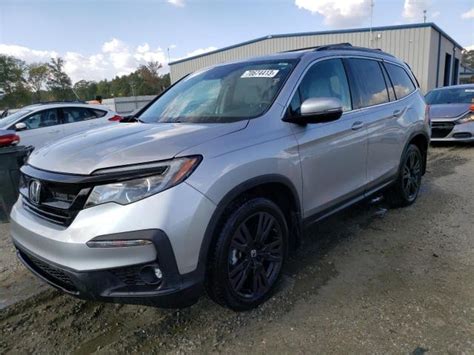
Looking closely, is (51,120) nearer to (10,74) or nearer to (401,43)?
(401,43)

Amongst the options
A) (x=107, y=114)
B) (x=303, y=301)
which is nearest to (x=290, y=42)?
(x=107, y=114)

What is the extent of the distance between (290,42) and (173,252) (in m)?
25.7

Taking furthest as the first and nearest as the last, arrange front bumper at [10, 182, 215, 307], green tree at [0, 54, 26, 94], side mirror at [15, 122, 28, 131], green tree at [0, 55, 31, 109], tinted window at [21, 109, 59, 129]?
green tree at [0, 54, 26, 94] < green tree at [0, 55, 31, 109] < tinted window at [21, 109, 59, 129] < side mirror at [15, 122, 28, 131] < front bumper at [10, 182, 215, 307]

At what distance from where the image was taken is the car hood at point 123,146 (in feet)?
7.22

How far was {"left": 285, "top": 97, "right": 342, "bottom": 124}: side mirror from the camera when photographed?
2.77m

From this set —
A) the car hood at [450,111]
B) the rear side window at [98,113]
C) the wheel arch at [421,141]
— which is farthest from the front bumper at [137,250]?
the car hood at [450,111]

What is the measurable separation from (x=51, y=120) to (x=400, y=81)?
744cm

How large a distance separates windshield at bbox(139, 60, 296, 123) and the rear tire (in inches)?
92.0

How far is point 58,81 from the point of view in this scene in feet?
216

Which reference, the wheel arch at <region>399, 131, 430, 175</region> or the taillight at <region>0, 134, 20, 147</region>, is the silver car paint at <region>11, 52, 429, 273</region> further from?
the taillight at <region>0, 134, 20, 147</region>

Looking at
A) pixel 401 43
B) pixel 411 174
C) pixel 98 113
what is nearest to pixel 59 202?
pixel 411 174

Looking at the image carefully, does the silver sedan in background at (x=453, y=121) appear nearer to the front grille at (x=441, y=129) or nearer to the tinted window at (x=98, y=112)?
the front grille at (x=441, y=129)

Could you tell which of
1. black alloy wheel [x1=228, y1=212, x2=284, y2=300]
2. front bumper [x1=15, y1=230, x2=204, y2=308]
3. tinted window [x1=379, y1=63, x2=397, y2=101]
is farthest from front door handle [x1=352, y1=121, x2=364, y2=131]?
front bumper [x1=15, y1=230, x2=204, y2=308]

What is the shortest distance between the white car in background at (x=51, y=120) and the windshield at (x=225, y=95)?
5101mm
